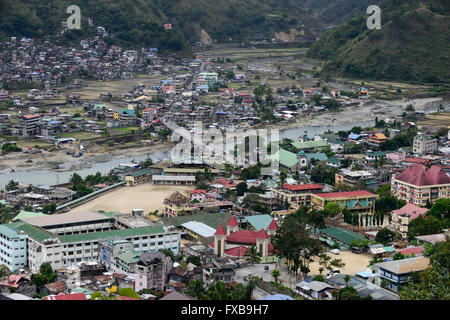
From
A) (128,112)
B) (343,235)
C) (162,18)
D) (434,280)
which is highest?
(162,18)

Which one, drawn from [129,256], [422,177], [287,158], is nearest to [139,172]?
[287,158]

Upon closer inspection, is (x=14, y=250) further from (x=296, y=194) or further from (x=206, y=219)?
(x=296, y=194)

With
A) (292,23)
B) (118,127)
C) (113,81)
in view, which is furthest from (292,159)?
(292,23)

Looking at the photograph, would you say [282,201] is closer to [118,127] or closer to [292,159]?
[292,159]

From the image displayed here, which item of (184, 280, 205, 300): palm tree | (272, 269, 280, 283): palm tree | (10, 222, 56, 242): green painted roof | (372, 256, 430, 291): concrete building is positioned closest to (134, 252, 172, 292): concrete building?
(184, 280, 205, 300): palm tree

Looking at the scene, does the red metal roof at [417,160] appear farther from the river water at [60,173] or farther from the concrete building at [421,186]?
the river water at [60,173]
